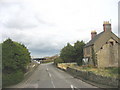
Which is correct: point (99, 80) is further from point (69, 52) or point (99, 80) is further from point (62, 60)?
point (62, 60)

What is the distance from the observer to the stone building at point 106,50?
45.0 meters

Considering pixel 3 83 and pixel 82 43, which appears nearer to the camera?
pixel 3 83

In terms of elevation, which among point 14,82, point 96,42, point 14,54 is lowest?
point 14,82

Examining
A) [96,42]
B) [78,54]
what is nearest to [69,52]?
[78,54]

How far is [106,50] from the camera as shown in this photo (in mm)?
45781

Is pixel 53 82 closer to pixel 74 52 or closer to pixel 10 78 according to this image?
pixel 10 78

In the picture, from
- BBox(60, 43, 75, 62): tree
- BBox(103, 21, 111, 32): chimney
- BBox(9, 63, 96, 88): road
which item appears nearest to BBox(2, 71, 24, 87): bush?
BBox(9, 63, 96, 88): road

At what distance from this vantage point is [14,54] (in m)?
29.6

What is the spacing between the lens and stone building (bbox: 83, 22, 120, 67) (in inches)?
1772

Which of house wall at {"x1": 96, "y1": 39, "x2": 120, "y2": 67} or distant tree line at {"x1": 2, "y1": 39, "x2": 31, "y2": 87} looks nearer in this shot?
distant tree line at {"x1": 2, "y1": 39, "x2": 31, "y2": 87}

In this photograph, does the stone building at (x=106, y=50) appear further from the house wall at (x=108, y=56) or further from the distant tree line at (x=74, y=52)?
the distant tree line at (x=74, y=52)

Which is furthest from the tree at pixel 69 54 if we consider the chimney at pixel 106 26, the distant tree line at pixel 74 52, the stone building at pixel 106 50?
the chimney at pixel 106 26

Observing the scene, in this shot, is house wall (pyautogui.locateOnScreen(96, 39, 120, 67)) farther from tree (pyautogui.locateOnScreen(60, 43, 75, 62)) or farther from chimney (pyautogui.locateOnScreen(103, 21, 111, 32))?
tree (pyautogui.locateOnScreen(60, 43, 75, 62))

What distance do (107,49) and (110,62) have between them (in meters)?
3.61
